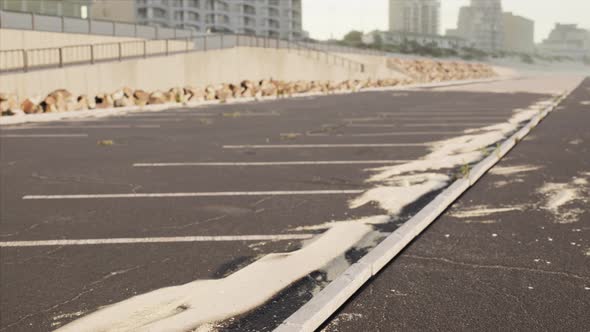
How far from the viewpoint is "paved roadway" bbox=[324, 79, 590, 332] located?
4.14m

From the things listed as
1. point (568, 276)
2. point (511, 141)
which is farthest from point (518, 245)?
point (511, 141)

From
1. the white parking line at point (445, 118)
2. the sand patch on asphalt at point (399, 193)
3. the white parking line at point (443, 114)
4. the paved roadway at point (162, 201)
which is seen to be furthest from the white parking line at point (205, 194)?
the white parking line at point (443, 114)

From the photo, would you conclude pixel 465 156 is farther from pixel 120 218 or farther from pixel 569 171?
pixel 120 218

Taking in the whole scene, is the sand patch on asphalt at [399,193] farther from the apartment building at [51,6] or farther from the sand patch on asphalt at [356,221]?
the apartment building at [51,6]

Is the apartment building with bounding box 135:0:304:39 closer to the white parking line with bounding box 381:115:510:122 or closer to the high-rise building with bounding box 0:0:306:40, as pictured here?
the high-rise building with bounding box 0:0:306:40

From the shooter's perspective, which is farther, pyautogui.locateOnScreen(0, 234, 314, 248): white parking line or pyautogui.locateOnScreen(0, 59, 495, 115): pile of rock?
pyautogui.locateOnScreen(0, 59, 495, 115): pile of rock

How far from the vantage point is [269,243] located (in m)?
5.95

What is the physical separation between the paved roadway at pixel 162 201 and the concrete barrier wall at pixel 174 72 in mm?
7979

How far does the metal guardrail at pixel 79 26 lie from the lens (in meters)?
26.8

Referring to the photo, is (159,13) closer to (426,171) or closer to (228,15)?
(228,15)

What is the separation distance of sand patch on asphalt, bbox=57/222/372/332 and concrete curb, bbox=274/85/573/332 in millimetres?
412

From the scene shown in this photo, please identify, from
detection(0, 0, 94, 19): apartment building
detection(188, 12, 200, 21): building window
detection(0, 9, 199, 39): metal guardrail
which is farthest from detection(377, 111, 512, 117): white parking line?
detection(188, 12, 200, 21): building window

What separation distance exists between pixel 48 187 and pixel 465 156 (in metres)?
6.55

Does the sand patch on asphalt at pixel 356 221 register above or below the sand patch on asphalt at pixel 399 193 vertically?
below
